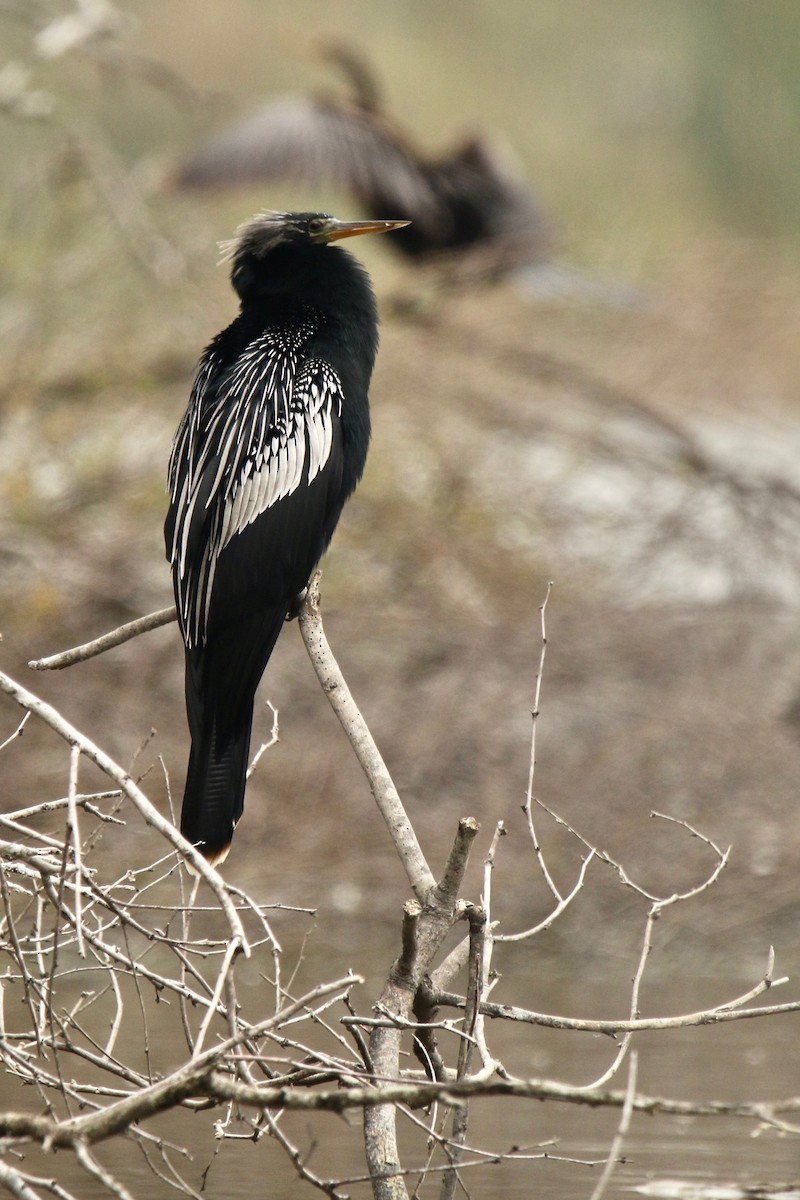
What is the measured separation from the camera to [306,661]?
21.8 ft

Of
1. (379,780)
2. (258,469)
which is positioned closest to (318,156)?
(258,469)

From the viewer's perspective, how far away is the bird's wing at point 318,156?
736cm

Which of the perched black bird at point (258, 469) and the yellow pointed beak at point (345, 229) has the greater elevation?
the yellow pointed beak at point (345, 229)

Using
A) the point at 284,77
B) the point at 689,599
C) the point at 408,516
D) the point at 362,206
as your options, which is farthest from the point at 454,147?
the point at 284,77

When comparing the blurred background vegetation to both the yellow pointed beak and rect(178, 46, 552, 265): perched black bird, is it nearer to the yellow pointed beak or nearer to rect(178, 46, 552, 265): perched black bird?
rect(178, 46, 552, 265): perched black bird

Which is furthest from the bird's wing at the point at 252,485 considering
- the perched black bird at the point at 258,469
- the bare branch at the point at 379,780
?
the bare branch at the point at 379,780

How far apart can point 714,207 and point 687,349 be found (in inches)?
507

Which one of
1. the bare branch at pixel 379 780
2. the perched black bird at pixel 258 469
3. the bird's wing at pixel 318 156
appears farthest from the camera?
the bird's wing at pixel 318 156

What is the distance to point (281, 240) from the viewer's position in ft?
11.2

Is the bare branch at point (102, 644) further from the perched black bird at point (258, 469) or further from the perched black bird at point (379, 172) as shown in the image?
the perched black bird at point (379, 172)

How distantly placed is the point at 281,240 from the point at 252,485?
24.3 inches

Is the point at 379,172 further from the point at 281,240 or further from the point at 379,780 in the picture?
the point at 379,780

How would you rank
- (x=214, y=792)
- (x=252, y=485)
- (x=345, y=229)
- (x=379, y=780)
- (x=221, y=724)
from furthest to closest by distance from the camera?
(x=345, y=229)
(x=252, y=485)
(x=221, y=724)
(x=214, y=792)
(x=379, y=780)

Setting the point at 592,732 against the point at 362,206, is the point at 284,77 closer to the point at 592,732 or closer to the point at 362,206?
the point at 362,206
